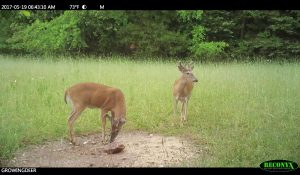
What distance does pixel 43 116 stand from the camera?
6445 mm

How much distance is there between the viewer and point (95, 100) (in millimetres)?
6457

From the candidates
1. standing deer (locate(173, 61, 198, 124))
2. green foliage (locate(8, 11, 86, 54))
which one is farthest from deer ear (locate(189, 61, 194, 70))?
green foliage (locate(8, 11, 86, 54))

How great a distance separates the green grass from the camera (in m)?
6.30

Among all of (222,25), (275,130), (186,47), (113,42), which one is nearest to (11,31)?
(113,42)

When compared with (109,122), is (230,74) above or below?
above

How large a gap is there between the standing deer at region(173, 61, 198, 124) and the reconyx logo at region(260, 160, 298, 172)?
1.20 meters

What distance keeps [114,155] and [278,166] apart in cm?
185

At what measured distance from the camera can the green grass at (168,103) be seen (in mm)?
6297

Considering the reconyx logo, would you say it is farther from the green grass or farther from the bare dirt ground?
the bare dirt ground
